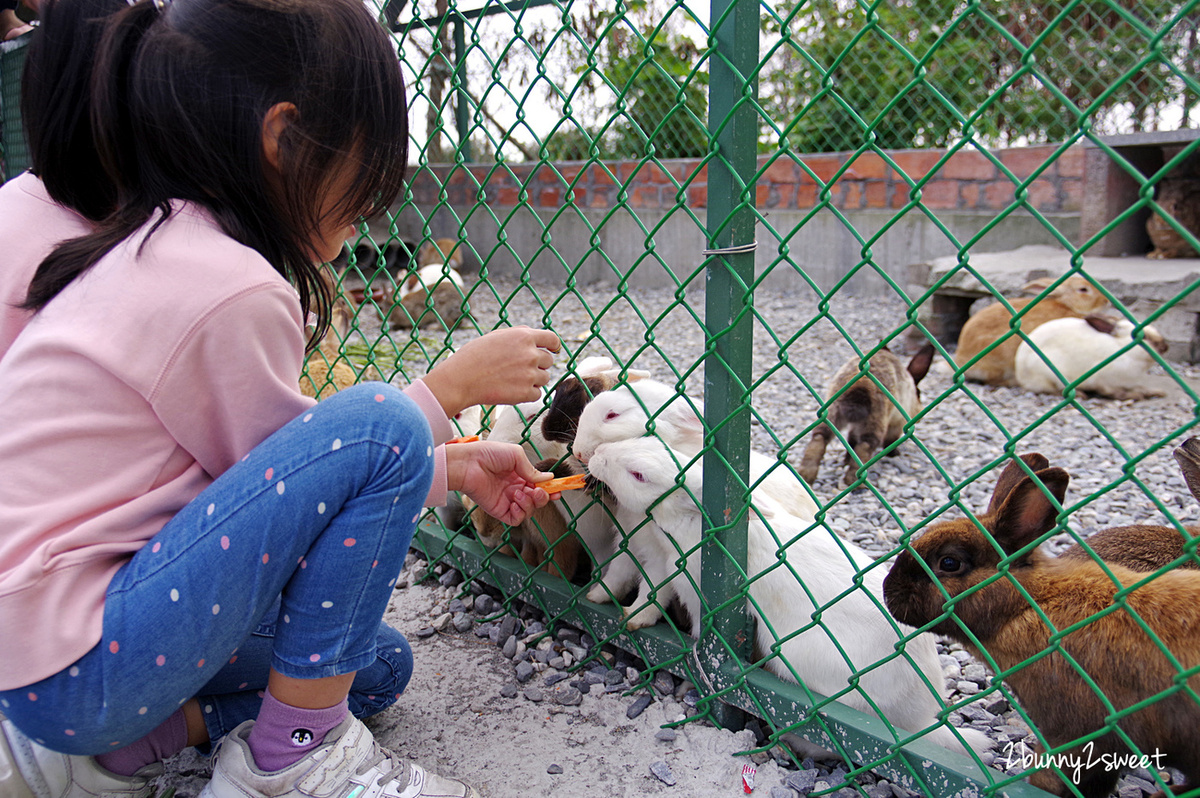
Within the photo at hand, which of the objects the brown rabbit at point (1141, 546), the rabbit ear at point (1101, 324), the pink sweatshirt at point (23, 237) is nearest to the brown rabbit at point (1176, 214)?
the rabbit ear at point (1101, 324)

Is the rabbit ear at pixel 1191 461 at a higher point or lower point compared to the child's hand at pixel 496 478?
higher

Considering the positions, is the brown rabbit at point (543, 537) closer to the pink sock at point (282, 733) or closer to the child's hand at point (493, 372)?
the child's hand at point (493, 372)

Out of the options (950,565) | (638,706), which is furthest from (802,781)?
(950,565)

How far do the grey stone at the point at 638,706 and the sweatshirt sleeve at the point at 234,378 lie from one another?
3.42 feet

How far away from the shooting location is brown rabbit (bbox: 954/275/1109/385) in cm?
514

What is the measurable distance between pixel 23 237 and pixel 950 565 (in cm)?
179

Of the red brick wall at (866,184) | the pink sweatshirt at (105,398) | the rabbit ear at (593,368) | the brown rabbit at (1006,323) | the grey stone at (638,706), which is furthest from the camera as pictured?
the red brick wall at (866,184)

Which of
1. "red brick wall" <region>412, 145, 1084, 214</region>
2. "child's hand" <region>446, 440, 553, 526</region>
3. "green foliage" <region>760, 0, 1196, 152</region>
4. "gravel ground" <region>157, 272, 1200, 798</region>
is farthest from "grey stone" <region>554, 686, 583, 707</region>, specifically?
"green foliage" <region>760, 0, 1196, 152</region>

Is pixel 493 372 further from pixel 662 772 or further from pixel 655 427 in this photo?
pixel 662 772

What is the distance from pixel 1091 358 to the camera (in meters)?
4.82

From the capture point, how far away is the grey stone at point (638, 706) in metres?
1.93

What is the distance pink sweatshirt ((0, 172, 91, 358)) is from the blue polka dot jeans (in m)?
0.50

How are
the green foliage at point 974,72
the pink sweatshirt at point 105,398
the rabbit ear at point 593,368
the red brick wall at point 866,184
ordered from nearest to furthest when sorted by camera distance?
the pink sweatshirt at point 105,398, the rabbit ear at point 593,368, the green foliage at point 974,72, the red brick wall at point 866,184

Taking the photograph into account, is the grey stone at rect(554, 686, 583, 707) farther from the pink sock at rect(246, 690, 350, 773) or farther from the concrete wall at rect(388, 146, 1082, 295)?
the concrete wall at rect(388, 146, 1082, 295)
